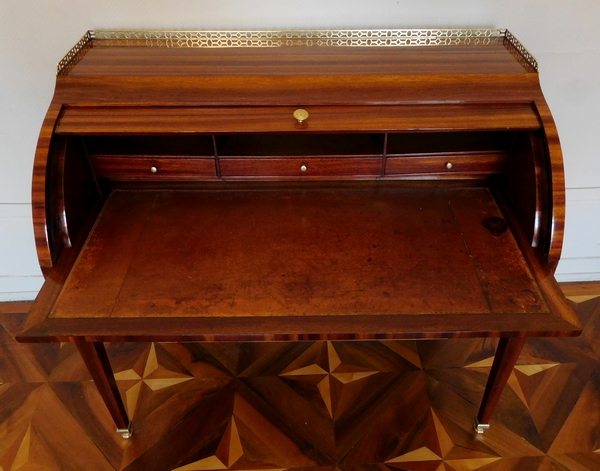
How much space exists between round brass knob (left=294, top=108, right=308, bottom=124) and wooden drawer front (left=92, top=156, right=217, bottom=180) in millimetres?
265

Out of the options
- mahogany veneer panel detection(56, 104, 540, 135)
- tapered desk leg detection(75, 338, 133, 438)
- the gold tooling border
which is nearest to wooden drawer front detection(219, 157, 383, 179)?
mahogany veneer panel detection(56, 104, 540, 135)

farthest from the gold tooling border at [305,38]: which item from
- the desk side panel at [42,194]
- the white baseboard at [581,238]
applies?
the white baseboard at [581,238]

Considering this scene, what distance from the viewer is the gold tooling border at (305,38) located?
4.22 ft

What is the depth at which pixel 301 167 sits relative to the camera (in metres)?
1.19

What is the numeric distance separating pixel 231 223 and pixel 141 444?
2.45 feet

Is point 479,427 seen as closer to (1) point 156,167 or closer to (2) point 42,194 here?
(1) point 156,167

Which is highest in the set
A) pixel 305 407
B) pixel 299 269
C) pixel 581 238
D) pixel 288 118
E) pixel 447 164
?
pixel 288 118

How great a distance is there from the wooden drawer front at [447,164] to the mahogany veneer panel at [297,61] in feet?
0.67

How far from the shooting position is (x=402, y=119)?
1.05 m

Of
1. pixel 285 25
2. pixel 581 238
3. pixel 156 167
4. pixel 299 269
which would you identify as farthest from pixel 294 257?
pixel 581 238

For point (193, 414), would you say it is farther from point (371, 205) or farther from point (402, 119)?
point (402, 119)

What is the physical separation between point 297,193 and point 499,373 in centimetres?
70

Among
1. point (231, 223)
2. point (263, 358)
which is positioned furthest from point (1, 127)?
point (263, 358)

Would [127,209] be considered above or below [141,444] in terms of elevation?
above
